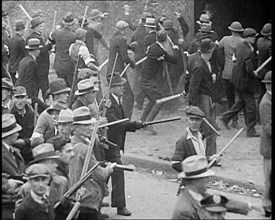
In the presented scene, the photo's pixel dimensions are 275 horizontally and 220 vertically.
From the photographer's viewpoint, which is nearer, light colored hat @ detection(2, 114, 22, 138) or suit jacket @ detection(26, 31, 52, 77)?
light colored hat @ detection(2, 114, 22, 138)

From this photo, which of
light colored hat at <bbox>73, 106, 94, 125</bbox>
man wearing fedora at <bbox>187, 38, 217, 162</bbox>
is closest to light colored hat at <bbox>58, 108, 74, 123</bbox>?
light colored hat at <bbox>73, 106, 94, 125</bbox>

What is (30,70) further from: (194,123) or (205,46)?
(194,123)

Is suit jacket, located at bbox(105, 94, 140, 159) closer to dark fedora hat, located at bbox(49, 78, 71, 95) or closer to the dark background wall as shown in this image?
dark fedora hat, located at bbox(49, 78, 71, 95)

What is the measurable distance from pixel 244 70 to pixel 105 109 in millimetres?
4646

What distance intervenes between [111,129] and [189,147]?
143cm

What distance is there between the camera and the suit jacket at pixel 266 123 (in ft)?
38.2

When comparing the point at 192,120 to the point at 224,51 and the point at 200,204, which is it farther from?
the point at 224,51

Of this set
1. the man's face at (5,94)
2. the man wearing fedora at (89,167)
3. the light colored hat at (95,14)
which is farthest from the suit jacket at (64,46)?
the man wearing fedora at (89,167)

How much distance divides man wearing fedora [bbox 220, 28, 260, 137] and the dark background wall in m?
3.10

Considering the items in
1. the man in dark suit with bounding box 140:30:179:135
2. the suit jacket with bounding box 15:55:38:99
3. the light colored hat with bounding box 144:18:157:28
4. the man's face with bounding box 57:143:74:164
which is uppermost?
the man's face with bounding box 57:143:74:164

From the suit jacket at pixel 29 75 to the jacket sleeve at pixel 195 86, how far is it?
8.66ft

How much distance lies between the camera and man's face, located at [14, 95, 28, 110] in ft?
40.8

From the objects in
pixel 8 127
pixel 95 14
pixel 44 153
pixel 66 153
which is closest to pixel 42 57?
pixel 95 14

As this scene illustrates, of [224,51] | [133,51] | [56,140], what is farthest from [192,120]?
[133,51]
